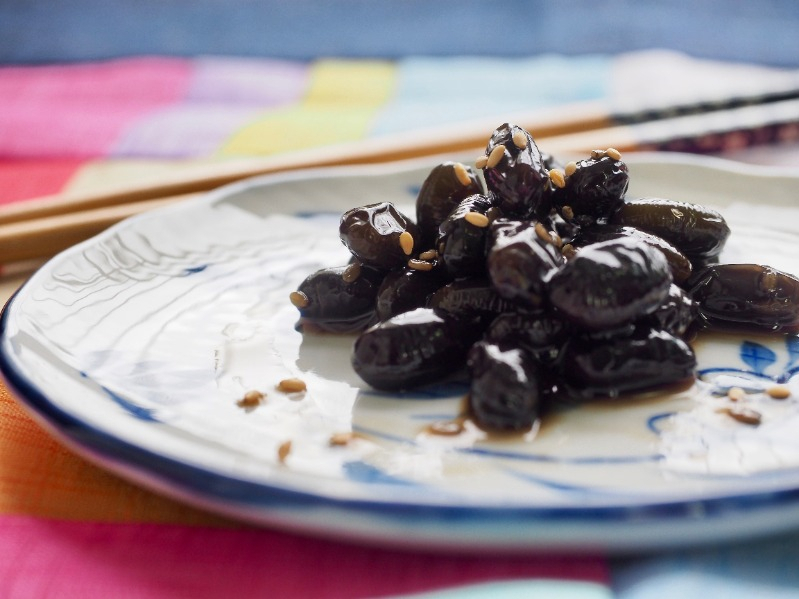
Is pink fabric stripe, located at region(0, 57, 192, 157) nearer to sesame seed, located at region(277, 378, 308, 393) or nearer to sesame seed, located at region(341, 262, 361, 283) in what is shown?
sesame seed, located at region(341, 262, 361, 283)

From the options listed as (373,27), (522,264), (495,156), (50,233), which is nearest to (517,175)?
(495,156)

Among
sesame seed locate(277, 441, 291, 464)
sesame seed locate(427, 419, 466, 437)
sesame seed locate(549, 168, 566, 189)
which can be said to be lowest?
sesame seed locate(277, 441, 291, 464)

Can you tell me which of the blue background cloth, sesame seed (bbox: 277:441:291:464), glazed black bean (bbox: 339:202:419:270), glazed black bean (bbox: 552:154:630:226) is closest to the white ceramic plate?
sesame seed (bbox: 277:441:291:464)

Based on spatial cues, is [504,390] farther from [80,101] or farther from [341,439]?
[80,101]

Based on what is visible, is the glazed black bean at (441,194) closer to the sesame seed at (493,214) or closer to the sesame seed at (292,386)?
the sesame seed at (493,214)

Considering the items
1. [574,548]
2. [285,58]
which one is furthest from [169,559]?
[285,58]

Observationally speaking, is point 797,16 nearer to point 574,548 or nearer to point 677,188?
point 677,188
